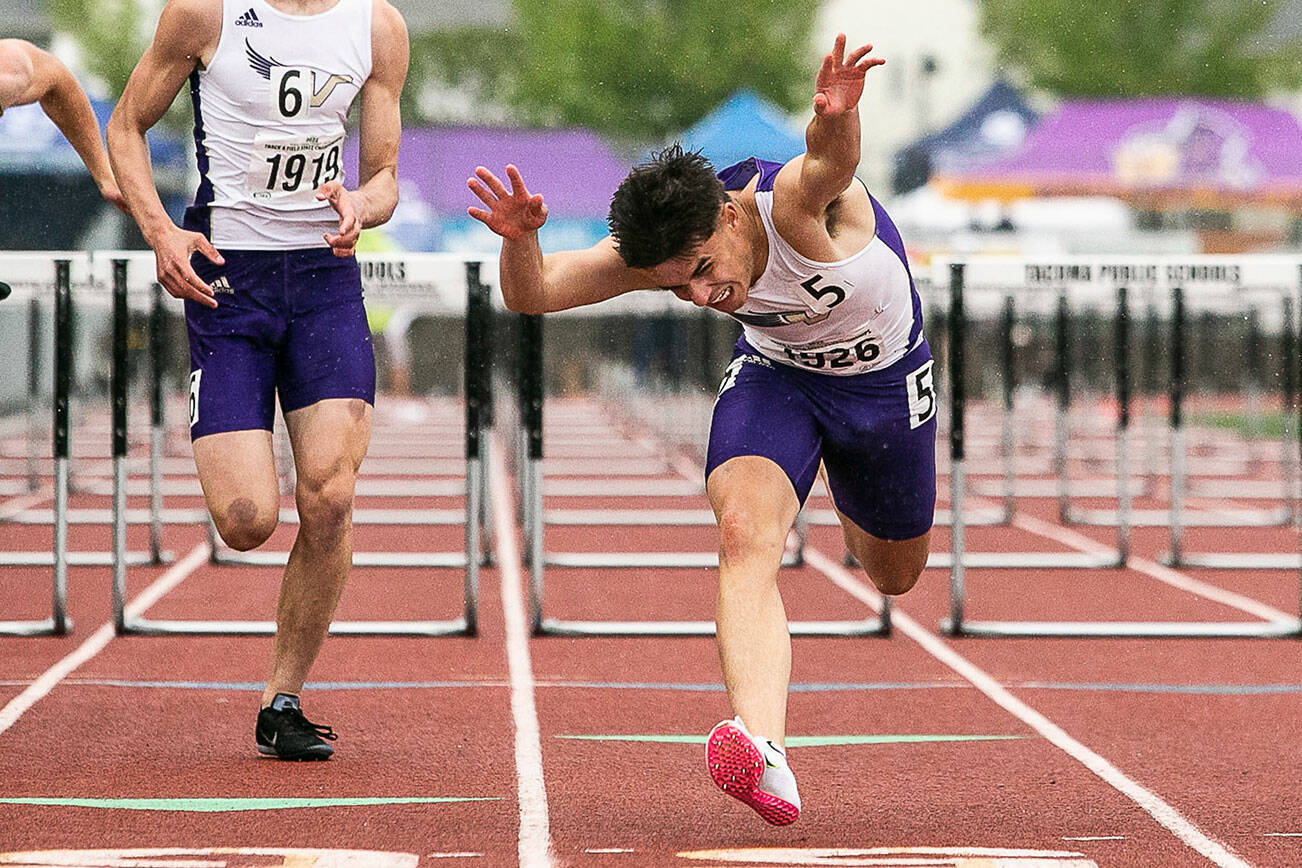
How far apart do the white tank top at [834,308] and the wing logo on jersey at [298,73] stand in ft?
3.79

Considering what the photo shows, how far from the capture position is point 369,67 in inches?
186

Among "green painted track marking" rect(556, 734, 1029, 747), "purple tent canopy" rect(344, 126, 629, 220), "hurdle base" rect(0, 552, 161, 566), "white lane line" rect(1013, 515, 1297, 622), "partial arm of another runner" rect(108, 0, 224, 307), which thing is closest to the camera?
"partial arm of another runner" rect(108, 0, 224, 307)

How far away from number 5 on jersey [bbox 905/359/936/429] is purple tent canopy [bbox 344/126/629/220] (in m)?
17.9

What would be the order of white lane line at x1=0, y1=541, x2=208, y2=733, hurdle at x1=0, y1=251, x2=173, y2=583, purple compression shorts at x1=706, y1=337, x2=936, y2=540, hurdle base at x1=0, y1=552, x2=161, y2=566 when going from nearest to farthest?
purple compression shorts at x1=706, y1=337, x2=936, y2=540
white lane line at x1=0, y1=541, x2=208, y2=733
hurdle at x1=0, y1=251, x2=173, y2=583
hurdle base at x1=0, y1=552, x2=161, y2=566

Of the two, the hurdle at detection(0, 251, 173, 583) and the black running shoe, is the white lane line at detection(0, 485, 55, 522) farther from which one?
the black running shoe

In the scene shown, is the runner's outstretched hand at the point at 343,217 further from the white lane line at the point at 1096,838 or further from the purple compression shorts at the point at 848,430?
the white lane line at the point at 1096,838

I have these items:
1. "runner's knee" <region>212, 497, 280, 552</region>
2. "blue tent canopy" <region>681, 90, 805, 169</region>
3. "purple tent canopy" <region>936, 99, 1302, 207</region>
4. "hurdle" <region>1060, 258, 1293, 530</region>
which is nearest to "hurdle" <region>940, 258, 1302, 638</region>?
"hurdle" <region>1060, 258, 1293, 530</region>

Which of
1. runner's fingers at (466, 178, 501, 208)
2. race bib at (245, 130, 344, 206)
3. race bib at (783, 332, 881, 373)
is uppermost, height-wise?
race bib at (245, 130, 344, 206)

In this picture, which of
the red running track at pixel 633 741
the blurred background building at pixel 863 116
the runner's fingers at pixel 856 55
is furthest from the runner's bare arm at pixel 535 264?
the blurred background building at pixel 863 116

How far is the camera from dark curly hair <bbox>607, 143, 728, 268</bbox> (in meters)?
3.78

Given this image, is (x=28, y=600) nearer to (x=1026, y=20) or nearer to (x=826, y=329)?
(x=826, y=329)

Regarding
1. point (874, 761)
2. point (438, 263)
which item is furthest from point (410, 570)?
point (874, 761)

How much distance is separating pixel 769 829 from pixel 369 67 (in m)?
2.05

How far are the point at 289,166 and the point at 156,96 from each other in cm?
34
